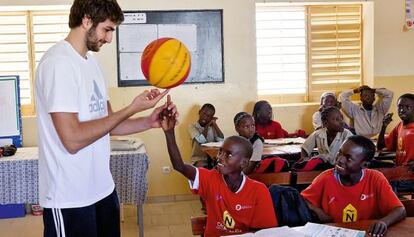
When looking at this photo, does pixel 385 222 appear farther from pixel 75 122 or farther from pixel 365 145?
pixel 75 122

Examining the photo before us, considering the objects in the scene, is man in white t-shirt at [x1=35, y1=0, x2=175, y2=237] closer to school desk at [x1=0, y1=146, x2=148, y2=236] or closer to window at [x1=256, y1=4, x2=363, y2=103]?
school desk at [x1=0, y1=146, x2=148, y2=236]

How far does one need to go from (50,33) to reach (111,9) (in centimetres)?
409

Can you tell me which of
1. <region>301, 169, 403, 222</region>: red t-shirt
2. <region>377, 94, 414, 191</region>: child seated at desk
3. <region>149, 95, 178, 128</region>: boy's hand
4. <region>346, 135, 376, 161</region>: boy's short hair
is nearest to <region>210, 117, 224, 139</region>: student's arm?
<region>377, 94, 414, 191</region>: child seated at desk

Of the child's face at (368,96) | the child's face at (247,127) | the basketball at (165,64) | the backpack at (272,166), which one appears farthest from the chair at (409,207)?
the child's face at (368,96)

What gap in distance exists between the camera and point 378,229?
200 centimetres

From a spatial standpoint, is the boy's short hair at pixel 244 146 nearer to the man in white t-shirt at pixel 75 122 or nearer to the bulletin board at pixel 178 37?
the man in white t-shirt at pixel 75 122

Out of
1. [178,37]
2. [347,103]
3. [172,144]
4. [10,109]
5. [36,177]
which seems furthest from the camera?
[347,103]

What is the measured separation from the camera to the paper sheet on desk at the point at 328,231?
1921 millimetres

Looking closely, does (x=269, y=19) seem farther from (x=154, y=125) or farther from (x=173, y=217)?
(x=154, y=125)

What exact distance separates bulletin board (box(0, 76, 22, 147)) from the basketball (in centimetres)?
332

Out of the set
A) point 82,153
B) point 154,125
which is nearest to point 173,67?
point 154,125

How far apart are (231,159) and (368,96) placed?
393cm

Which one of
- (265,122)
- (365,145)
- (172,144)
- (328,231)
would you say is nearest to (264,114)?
(265,122)

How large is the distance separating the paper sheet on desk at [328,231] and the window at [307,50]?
4.38 m
